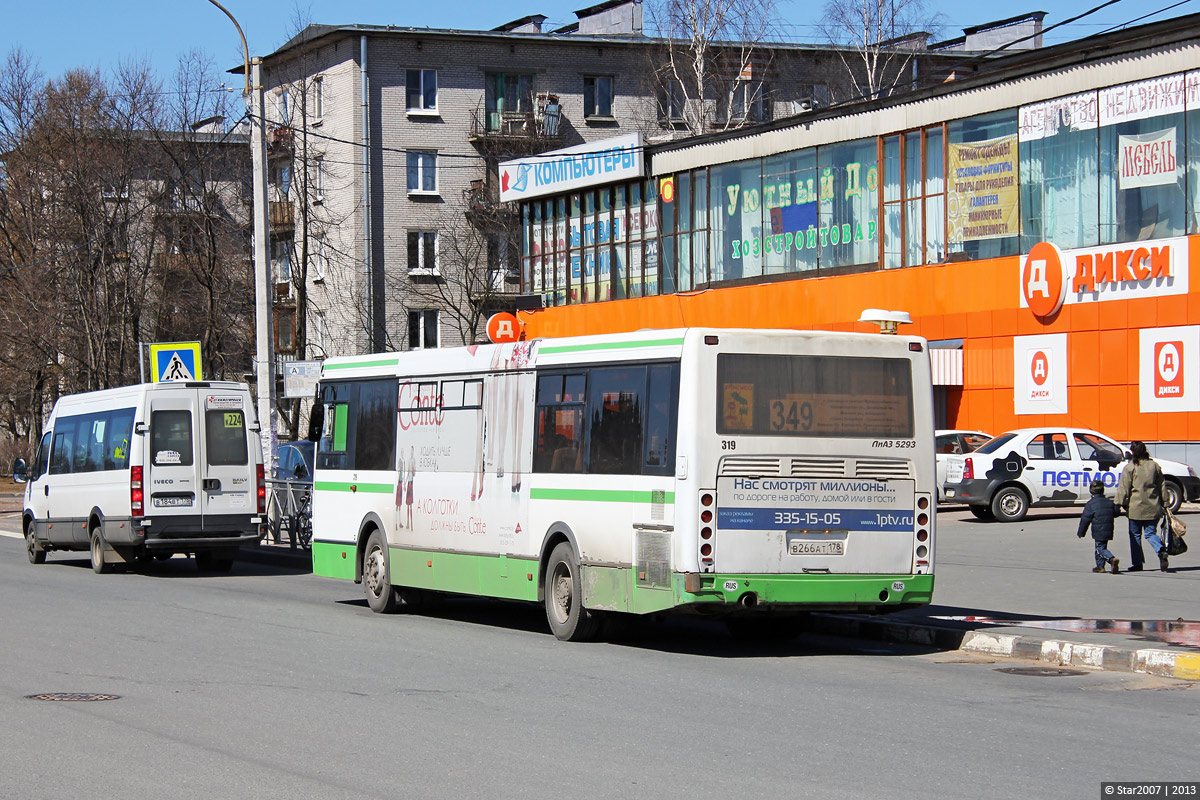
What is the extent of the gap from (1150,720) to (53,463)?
1964 centimetres

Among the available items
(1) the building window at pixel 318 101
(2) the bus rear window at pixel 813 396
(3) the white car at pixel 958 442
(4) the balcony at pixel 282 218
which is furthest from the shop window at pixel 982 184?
(1) the building window at pixel 318 101

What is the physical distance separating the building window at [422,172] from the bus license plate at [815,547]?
48080 mm

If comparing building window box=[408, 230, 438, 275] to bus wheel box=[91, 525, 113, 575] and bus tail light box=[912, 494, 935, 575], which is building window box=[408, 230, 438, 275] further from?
bus tail light box=[912, 494, 935, 575]

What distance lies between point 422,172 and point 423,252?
3133 millimetres

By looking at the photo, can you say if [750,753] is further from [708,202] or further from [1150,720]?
[708,202]

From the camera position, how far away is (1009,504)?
2888 centimetres

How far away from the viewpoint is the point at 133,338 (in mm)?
49031

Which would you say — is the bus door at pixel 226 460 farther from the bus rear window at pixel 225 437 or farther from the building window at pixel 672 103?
the building window at pixel 672 103

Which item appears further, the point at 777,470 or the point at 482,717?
the point at 777,470

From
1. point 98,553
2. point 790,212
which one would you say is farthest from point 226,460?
point 790,212

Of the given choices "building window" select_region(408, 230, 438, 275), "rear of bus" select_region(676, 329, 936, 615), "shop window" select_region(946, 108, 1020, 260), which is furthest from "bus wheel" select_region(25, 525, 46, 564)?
"building window" select_region(408, 230, 438, 275)

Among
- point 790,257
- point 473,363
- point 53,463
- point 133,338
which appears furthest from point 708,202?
point 473,363

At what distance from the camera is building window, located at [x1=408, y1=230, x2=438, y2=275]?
58.8 meters

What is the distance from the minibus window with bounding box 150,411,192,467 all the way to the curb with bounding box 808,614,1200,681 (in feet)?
36.1
